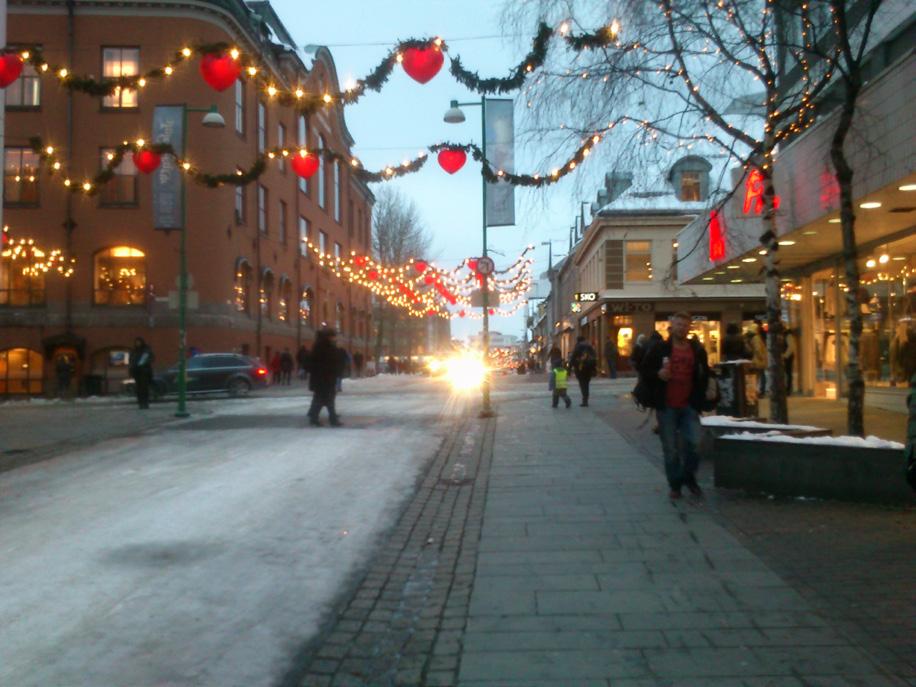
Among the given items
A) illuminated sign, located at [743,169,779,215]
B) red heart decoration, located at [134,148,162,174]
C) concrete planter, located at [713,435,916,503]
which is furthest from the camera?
illuminated sign, located at [743,169,779,215]

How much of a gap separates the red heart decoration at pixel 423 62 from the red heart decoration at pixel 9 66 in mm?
5681

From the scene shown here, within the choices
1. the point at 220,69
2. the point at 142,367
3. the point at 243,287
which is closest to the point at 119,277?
the point at 243,287

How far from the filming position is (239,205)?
40.1m

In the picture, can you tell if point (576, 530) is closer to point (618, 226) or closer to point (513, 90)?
point (513, 90)

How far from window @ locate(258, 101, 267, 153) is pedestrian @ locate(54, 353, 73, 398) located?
12734 mm

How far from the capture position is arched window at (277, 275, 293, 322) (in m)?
46.5

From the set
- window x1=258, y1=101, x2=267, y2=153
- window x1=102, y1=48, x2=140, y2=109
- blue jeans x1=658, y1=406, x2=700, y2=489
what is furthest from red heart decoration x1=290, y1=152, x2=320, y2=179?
window x1=258, y1=101, x2=267, y2=153

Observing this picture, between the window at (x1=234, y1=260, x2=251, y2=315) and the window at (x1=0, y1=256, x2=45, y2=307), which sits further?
the window at (x1=234, y1=260, x2=251, y2=315)

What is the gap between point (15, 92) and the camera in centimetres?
3678

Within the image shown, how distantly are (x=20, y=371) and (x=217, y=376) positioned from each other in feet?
35.0

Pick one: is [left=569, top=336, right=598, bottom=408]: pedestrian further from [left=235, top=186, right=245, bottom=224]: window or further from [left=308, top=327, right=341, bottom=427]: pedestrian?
[left=235, top=186, right=245, bottom=224]: window

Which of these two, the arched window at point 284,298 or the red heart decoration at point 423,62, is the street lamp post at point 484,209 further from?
the arched window at point 284,298

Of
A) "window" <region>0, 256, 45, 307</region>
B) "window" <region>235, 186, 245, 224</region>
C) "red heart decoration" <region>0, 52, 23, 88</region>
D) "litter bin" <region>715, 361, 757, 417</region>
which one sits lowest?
"litter bin" <region>715, 361, 757, 417</region>

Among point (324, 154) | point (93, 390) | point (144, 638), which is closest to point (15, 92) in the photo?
point (93, 390)
